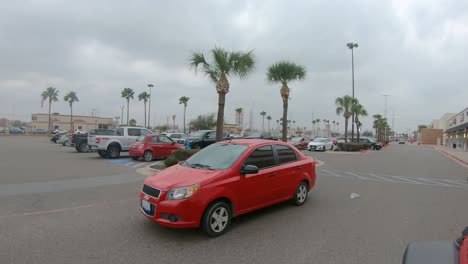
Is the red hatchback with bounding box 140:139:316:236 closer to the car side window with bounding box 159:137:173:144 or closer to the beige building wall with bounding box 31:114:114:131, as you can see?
the car side window with bounding box 159:137:173:144

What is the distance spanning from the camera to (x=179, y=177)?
5.22 metres

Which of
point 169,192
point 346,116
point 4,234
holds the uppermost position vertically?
point 346,116

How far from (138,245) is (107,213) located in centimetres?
215

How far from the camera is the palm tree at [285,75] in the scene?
834 inches

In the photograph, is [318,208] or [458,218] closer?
[458,218]

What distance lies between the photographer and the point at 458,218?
21.0ft

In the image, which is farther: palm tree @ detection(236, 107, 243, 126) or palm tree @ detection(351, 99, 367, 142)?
palm tree @ detection(236, 107, 243, 126)

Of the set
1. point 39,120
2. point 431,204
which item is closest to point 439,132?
point 431,204

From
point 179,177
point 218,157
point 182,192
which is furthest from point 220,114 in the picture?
point 182,192

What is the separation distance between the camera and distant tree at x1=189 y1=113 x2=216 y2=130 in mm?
76688

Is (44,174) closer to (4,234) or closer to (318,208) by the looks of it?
(4,234)

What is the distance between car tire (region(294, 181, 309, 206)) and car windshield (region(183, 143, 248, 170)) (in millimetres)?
1964

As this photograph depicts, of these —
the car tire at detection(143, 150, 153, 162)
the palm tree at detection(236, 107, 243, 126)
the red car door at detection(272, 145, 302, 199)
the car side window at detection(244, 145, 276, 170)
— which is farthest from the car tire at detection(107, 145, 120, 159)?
the palm tree at detection(236, 107, 243, 126)

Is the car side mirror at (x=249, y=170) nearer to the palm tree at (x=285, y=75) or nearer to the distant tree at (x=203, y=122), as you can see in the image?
the palm tree at (x=285, y=75)
